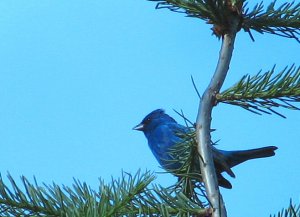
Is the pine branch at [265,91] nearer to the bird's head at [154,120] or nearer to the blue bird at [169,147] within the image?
the blue bird at [169,147]

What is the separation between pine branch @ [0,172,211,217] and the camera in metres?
1.36

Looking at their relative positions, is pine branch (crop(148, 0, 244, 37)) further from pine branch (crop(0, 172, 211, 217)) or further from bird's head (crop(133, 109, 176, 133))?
bird's head (crop(133, 109, 176, 133))

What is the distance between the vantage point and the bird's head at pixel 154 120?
15.6ft

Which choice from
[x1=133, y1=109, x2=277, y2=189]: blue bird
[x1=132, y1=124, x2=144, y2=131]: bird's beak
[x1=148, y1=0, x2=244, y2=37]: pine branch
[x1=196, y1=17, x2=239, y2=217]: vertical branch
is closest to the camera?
[x1=196, y1=17, x2=239, y2=217]: vertical branch

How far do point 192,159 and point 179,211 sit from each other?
253 mm

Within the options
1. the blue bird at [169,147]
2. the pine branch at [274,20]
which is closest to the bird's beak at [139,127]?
the blue bird at [169,147]

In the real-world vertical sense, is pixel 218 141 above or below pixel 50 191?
above

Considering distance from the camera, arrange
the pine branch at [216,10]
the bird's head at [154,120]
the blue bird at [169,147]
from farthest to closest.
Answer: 1. the bird's head at [154,120]
2. the blue bird at [169,147]
3. the pine branch at [216,10]

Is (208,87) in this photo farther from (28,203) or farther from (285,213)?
(28,203)

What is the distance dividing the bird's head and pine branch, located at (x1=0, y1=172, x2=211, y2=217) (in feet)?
10.5

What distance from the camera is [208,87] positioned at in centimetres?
151

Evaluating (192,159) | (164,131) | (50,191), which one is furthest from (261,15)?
(164,131)

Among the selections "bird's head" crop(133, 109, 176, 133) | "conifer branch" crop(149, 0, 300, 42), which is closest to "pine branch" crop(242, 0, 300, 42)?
"conifer branch" crop(149, 0, 300, 42)

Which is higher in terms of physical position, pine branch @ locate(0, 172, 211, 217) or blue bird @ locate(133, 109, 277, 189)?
blue bird @ locate(133, 109, 277, 189)
